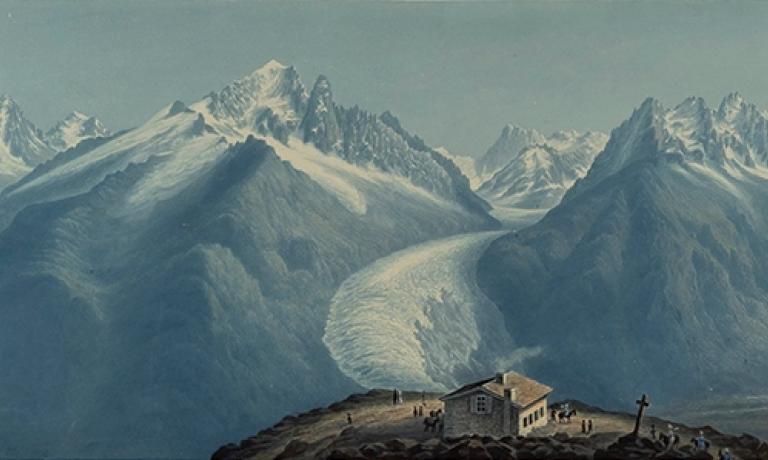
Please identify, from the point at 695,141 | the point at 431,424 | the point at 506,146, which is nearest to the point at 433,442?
the point at 431,424

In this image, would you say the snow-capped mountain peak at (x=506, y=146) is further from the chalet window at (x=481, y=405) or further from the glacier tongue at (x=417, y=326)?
the chalet window at (x=481, y=405)

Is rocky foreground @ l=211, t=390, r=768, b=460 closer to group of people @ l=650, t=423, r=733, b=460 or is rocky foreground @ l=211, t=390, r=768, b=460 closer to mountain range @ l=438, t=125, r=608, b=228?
group of people @ l=650, t=423, r=733, b=460

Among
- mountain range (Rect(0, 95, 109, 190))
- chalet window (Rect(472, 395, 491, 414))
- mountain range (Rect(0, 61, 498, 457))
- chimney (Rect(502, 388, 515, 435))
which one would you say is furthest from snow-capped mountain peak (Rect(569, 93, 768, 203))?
chalet window (Rect(472, 395, 491, 414))

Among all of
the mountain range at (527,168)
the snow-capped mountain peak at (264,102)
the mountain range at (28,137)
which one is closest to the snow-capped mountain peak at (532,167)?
the mountain range at (527,168)

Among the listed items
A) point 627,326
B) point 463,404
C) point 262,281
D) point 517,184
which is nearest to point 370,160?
point 517,184

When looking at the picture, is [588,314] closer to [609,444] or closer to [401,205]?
[401,205]
